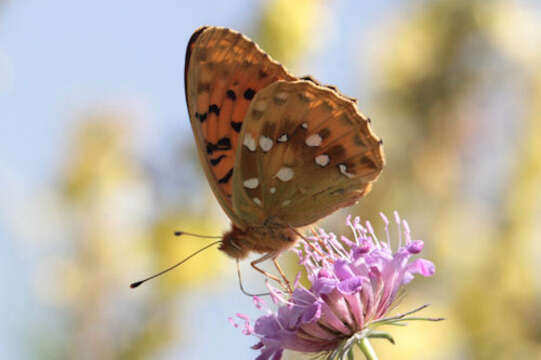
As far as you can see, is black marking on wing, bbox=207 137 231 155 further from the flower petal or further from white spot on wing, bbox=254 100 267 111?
the flower petal

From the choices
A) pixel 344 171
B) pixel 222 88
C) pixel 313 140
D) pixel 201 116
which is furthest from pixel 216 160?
pixel 344 171

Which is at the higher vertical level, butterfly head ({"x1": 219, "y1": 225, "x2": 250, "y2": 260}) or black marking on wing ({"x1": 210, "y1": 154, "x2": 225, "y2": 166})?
black marking on wing ({"x1": 210, "y1": 154, "x2": 225, "y2": 166})

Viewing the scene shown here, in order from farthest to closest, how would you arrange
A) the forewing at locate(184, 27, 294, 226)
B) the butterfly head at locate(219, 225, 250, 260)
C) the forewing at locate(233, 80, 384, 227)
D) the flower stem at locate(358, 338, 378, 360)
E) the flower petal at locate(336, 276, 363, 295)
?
1. the butterfly head at locate(219, 225, 250, 260)
2. the forewing at locate(184, 27, 294, 226)
3. the forewing at locate(233, 80, 384, 227)
4. the flower petal at locate(336, 276, 363, 295)
5. the flower stem at locate(358, 338, 378, 360)

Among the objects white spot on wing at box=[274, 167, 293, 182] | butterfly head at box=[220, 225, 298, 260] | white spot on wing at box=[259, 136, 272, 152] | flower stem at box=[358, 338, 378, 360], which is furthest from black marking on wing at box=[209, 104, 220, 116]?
flower stem at box=[358, 338, 378, 360]

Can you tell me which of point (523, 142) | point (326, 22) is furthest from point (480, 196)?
point (326, 22)

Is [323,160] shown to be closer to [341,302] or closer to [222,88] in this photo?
[222,88]

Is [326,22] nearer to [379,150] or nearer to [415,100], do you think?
[415,100]
